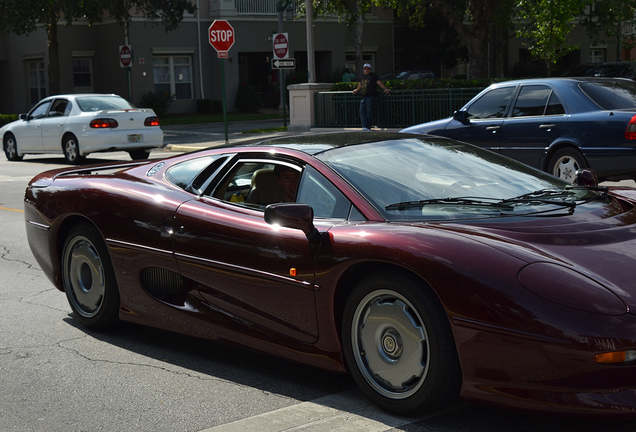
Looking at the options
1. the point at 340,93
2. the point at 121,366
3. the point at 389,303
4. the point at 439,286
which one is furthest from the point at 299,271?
the point at 340,93

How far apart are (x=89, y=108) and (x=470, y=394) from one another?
53.4 feet

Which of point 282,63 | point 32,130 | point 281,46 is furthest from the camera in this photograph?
point 281,46

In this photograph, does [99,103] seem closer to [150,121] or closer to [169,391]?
[150,121]

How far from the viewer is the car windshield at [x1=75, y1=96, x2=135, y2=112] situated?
1831cm

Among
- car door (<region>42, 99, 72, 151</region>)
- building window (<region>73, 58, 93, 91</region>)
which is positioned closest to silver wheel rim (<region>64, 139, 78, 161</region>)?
car door (<region>42, 99, 72, 151</region>)

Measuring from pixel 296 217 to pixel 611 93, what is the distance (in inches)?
316

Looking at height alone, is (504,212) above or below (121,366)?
above

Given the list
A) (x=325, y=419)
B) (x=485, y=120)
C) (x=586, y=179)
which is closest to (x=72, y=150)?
(x=485, y=120)

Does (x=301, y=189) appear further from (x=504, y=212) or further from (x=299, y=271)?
(x=504, y=212)

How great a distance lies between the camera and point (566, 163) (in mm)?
10922

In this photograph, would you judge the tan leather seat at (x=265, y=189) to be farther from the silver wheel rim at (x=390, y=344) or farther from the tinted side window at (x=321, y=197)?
the silver wheel rim at (x=390, y=344)

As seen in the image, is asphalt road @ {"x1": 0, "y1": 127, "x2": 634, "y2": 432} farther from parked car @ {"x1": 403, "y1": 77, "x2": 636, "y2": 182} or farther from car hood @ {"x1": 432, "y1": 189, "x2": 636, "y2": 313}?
parked car @ {"x1": 403, "y1": 77, "x2": 636, "y2": 182}

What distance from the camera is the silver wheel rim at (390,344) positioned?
361cm

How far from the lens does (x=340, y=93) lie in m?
22.1
